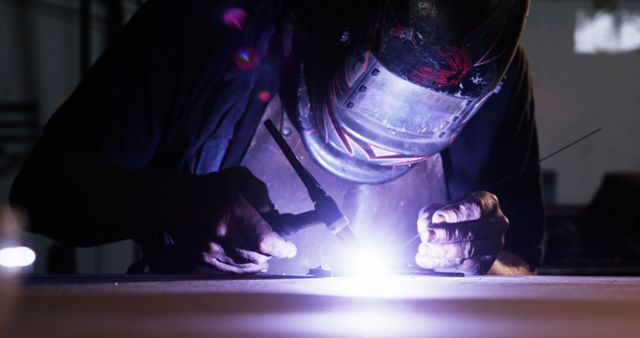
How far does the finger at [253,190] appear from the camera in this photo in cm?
105

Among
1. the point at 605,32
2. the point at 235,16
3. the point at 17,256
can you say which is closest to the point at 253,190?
the point at 235,16

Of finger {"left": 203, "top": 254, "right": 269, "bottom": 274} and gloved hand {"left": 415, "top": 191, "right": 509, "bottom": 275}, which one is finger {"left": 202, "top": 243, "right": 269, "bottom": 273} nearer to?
finger {"left": 203, "top": 254, "right": 269, "bottom": 274}

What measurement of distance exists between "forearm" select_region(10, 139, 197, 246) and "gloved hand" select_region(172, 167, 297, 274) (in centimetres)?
4

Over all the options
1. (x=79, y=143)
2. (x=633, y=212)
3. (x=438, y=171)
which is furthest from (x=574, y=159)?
(x=79, y=143)

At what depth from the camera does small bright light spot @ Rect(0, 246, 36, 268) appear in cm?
218

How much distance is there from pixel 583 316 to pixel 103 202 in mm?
873

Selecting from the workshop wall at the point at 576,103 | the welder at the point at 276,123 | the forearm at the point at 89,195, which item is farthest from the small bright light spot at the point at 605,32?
the forearm at the point at 89,195

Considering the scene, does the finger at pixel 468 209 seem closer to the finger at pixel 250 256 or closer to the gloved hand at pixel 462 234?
the gloved hand at pixel 462 234

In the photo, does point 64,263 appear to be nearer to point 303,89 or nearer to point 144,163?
point 144,163

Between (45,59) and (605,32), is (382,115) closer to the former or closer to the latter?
(45,59)

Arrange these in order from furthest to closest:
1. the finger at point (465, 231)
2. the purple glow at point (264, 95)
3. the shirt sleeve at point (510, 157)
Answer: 1. the shirt sleeve at point (510, 157)
2. the purple glow at point (264, 95)
3. the finger at point (465, 231)

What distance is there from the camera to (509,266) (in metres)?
1.39

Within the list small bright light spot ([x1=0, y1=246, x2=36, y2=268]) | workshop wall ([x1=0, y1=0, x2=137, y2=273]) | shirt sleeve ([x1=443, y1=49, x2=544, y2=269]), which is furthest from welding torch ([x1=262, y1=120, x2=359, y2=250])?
workshop wall ([x1=0, y1=0, x2=137, y2=273])

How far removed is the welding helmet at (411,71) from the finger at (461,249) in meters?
0.18
